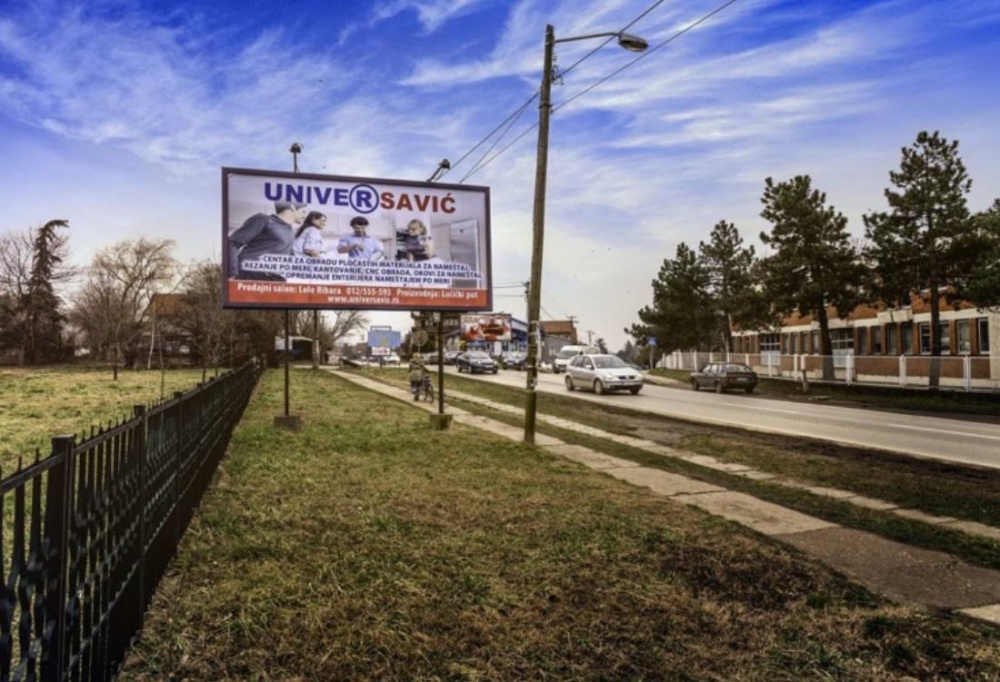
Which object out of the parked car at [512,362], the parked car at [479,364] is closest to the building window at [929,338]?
the parked car at [479,364]

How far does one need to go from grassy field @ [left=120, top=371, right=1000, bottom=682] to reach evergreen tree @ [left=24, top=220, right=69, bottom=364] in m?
71.3

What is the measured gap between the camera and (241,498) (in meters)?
7.47

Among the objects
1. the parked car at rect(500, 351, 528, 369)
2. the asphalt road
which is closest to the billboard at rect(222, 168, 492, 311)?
the asphalt road

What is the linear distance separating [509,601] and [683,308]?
187 ft

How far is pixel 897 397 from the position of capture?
2695 centimetres

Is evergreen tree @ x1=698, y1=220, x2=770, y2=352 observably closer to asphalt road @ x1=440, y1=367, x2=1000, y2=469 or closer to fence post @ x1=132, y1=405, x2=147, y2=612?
asphalt road @ x1=440, y1=367, x2=1000, y2=469

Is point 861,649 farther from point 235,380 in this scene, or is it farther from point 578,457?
point 235,380

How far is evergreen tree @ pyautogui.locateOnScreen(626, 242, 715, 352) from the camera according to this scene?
59125 millimetres

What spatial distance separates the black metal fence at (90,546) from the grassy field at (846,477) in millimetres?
5898

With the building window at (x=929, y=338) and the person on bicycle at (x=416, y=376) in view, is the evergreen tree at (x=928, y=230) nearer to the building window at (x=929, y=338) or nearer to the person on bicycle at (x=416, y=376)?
the building window at (x=929, y=338)

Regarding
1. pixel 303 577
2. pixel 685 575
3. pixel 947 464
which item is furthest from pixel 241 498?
pixel 947 464

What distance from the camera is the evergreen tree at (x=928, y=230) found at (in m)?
30.0

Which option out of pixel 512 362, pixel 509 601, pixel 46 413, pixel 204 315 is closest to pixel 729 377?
pixel 46 413

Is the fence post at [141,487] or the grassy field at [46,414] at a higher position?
the fence post at [141,487]
